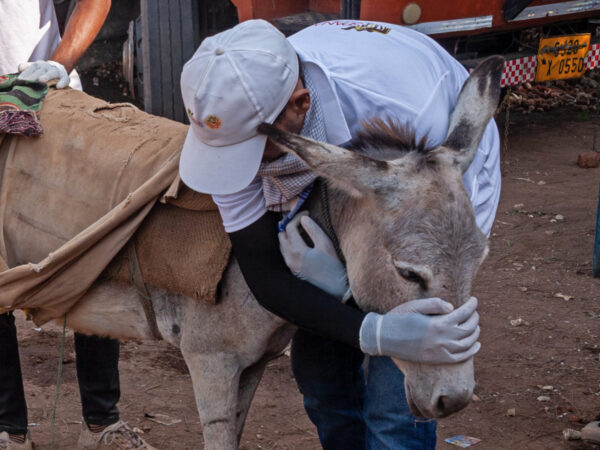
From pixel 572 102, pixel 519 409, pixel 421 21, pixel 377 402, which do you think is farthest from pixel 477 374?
pixel 572 102

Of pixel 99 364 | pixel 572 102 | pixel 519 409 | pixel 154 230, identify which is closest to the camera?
pixel 154 230

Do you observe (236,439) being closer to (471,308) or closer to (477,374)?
(471,308)

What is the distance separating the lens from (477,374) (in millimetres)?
4180

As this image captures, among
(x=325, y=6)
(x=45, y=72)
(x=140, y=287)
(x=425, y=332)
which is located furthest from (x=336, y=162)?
(x=325, y=6)

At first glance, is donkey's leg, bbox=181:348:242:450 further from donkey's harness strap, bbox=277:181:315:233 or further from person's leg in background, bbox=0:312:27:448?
person's leg in background, bbox=0:312:27:448

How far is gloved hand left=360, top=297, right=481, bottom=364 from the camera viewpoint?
6.65 ft

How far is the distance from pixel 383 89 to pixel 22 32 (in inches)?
66.1

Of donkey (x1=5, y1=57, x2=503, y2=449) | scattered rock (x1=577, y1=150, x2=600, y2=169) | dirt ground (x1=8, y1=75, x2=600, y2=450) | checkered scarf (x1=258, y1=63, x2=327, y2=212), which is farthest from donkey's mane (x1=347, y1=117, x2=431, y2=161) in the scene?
scattered rock (x1=577, y1=150, x2=600, y2=169)

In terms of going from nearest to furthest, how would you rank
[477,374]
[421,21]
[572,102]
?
[477,374] < [421,21] < [572,102]

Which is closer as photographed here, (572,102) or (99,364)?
(99,364)

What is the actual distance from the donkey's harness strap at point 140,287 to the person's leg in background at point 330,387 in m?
0.52

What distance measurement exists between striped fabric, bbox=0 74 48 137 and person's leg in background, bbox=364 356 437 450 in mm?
1431

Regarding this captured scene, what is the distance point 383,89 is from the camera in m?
2.39

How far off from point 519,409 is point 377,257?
2.08 m
